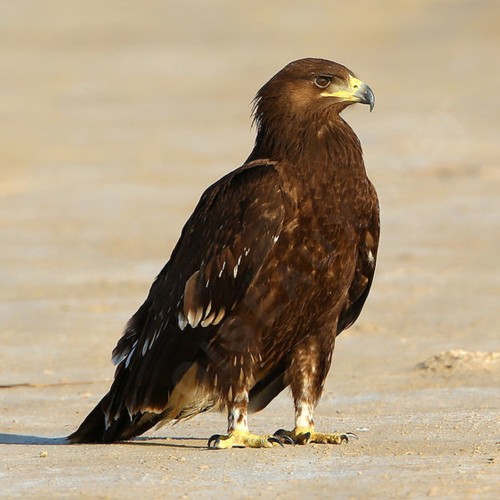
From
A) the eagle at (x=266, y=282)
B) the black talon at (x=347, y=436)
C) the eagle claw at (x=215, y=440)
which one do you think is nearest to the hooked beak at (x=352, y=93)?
the eagle at (x=266, y=282)

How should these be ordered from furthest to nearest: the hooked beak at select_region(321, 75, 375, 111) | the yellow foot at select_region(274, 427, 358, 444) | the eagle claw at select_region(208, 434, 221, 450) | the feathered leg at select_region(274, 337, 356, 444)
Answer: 1. the hooked beak at select_region(321, 75, 375, 111)
2. the feathered leg at select_region(274, 337, 356, 444)
3. the yellow foot at select_region(274, 427, 358, 444)
4. the eagle claw at select_region(208, 434, 221, 450)

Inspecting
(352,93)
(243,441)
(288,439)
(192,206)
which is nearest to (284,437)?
(288,439)

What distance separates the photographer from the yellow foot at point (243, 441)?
322 inches

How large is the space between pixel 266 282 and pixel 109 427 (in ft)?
4.36

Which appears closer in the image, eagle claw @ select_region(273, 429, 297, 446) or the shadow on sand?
eagle claw @ select_region(273, 429, 297, 446)

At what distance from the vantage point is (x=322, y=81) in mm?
8648

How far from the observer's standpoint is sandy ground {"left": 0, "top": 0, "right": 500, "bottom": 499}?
24.7 ft

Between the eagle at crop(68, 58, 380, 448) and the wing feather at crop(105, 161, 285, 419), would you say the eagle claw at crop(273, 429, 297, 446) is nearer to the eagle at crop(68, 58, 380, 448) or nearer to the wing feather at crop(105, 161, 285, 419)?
the eagle at crop(68, 58, 380, 448)

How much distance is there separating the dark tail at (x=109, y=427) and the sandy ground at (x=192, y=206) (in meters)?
0.12

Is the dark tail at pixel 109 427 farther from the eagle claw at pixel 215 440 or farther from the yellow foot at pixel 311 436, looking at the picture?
the yellow foot at pixel 311 436

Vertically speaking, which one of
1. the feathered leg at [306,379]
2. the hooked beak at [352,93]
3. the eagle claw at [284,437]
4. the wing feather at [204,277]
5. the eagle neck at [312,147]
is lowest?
the eagle claw at [284,437]

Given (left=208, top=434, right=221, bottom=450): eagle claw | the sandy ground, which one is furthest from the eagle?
the sandy ground

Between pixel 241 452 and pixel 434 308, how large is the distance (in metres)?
6.29

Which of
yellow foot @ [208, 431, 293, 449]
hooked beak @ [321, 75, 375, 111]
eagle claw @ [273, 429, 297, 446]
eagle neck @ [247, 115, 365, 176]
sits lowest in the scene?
yellow foot @ [208, 431, 293, 449]
